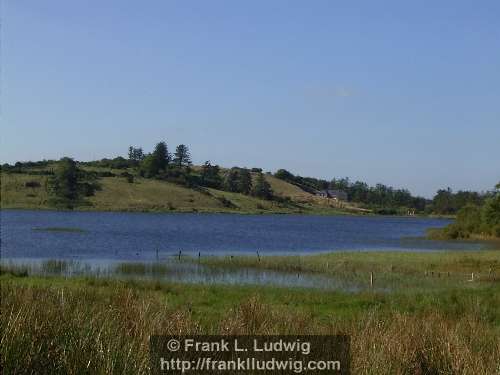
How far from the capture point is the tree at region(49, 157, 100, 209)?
146250mm

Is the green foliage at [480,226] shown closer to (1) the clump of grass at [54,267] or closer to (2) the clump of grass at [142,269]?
(2) the clump of grass at [142,269]

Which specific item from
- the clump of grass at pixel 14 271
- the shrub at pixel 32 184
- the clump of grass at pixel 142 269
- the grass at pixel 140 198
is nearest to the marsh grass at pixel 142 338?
the clump of grass at pixel 14 271

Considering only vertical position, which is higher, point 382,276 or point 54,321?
point 54,321

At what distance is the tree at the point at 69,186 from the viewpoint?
146 metres

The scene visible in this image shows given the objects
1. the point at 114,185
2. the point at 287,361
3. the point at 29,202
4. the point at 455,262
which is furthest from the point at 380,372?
the point at 114,185

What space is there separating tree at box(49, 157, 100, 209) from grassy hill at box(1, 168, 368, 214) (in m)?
1.92

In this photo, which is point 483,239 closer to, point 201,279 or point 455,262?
point 455,262

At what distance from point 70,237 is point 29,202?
82295mm

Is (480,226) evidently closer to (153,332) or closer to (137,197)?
(137,197)

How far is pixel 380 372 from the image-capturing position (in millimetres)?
7570

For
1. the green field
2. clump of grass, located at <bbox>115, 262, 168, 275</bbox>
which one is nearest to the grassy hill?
clump of grass, located at <bbox>115, 262, 168, 275</bbox>

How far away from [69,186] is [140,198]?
59.0 feet

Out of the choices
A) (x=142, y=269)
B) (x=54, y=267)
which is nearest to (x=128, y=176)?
(x=142, y=269)

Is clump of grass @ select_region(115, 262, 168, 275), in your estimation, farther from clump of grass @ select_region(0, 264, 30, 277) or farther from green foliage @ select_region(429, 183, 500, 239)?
green foliage @ select_region(429, 183, 500, 239)
